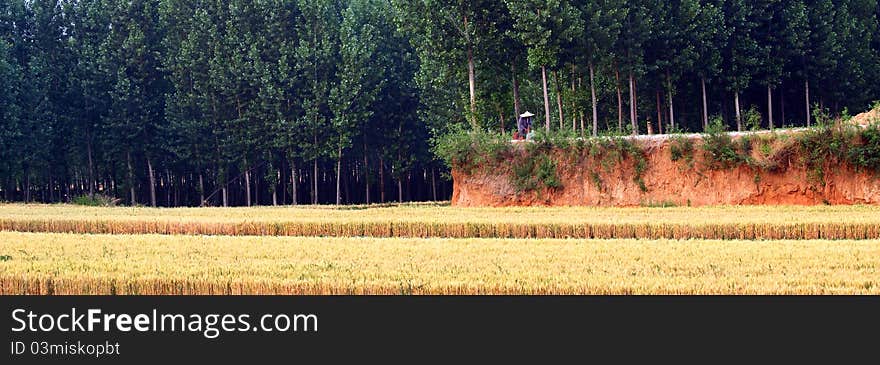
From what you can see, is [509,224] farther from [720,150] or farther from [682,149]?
[682,149]

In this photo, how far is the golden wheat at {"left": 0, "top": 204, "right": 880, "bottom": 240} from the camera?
24.5m

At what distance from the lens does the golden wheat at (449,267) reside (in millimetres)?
14195

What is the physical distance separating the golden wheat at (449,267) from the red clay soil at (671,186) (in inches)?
611

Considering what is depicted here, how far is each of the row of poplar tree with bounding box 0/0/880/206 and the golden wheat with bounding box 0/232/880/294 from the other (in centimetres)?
3169

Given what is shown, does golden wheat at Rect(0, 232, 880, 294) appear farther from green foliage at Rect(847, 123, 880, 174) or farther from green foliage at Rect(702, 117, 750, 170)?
green foliage at Rect(702, 117, 750, 170)

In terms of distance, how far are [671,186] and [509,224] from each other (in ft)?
45.5

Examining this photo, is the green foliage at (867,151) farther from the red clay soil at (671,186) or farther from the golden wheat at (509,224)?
the golden wheat at (509,224)

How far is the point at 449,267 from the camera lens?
54.3ft

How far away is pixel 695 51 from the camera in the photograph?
173 feet

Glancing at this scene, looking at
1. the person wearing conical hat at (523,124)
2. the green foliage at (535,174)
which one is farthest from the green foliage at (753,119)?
the person wearing conical hat at (523,124)

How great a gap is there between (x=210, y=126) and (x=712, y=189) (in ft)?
118

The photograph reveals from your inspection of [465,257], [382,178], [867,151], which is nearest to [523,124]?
[867,151]

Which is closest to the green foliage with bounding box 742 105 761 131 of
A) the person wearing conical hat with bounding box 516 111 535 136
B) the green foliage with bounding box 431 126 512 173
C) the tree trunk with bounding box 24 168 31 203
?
the green foliage with bounding box 431 126 512 173
